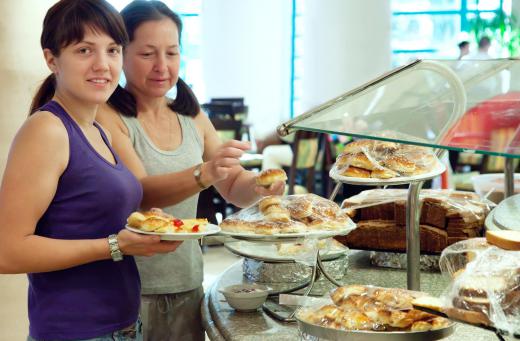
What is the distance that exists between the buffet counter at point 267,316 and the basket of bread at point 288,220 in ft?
0.71

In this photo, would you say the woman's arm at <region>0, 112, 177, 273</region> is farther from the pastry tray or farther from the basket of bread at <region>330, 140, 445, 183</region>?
the pastry tray

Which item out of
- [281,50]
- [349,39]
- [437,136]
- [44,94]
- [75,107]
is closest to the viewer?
[437,136]

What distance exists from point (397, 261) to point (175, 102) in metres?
0.86

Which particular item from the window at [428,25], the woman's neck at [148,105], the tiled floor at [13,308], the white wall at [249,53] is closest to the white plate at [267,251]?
the woman's neck at [148,105]

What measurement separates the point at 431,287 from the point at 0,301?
5.90 feet

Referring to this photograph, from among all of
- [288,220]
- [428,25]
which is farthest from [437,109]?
[428,25]

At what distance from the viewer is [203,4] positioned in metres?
13.3

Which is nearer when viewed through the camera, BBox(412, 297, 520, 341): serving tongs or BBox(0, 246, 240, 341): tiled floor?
BBox(412, 297, 520, 341): serving tongs

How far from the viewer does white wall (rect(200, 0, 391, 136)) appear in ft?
40.2

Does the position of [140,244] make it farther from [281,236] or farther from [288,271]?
[288,271]

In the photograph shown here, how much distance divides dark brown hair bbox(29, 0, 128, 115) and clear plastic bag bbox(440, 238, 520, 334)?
1.07m

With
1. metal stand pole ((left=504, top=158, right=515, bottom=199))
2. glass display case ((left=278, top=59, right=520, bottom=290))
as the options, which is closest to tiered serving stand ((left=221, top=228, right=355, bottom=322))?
glass display case ((left=278, top=59, right=520, bottom=290))

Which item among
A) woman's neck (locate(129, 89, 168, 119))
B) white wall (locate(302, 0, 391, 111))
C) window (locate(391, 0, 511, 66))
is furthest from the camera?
window (locate(391, 0, 511, 66))

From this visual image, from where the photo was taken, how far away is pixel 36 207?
1768 mm
